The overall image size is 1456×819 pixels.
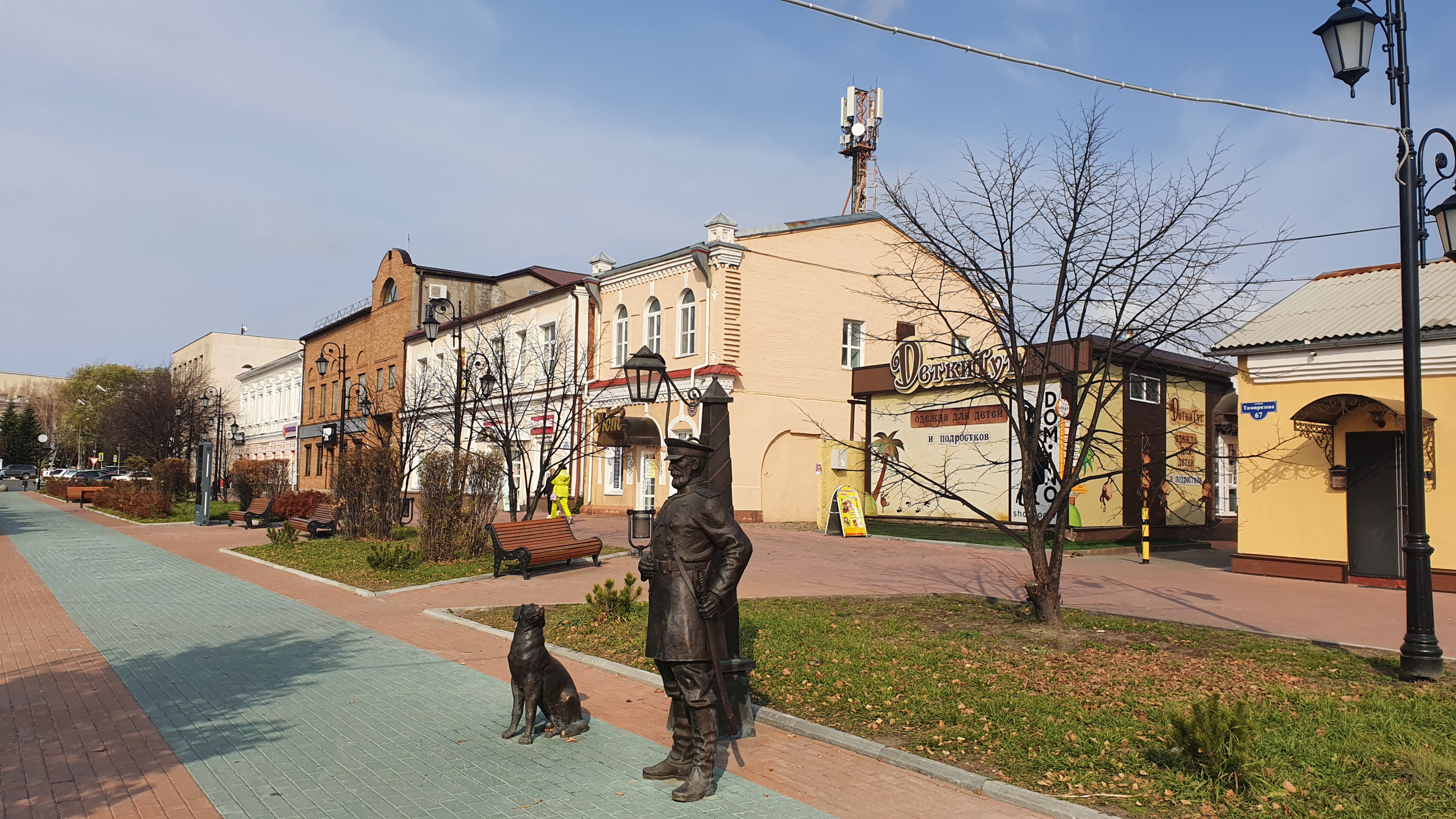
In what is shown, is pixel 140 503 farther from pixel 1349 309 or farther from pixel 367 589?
pixel 1349 309

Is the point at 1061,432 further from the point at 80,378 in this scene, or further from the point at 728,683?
the point at 80,378

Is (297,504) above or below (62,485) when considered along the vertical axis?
above

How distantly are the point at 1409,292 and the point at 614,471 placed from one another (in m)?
24.7

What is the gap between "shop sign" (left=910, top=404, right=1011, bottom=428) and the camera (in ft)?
74.5

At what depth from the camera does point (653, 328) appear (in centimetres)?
2969

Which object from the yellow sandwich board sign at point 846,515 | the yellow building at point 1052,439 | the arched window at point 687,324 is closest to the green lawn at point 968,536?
the yellow building at point 1052,439

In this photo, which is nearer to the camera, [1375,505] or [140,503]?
[1375,505]

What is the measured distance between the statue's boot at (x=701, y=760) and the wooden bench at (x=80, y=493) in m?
40.8

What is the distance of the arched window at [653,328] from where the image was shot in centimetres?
2928

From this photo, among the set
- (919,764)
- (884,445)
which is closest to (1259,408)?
(884,445)

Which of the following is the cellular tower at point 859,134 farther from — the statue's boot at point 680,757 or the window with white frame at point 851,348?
the statue's boot at point 680,757

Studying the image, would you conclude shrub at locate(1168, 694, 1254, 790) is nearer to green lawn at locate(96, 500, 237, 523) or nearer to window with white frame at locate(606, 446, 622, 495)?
window with white frame at locate(606, 446, 622, 495)

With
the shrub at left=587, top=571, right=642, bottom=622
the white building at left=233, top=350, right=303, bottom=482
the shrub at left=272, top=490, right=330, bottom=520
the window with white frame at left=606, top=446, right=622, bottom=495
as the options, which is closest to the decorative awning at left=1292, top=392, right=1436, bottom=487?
the shrub at left=587, top=571, right=642, bottom=622

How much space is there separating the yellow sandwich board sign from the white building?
41363mm
